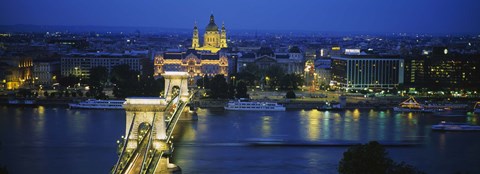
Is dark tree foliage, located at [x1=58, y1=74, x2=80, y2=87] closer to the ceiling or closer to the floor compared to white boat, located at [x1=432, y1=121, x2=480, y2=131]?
closer to the ceiling

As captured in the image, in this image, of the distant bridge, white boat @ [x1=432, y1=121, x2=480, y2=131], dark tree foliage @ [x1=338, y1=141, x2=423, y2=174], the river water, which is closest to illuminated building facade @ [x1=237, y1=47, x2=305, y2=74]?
the river water

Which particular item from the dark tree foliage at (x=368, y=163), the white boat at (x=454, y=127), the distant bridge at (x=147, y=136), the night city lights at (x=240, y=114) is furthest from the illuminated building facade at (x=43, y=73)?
the dark tree foliage at (x=368, y=163)

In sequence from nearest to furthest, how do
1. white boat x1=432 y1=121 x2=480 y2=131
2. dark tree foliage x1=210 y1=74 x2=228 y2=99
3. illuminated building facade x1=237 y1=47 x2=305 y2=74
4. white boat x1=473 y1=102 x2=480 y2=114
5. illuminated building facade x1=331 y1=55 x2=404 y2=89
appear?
white boat x1=432 y1=121 x2=480 y2=131 → white boat x1=473 y1=102 x2=480 y2=114 → dark tree foliage x1=210 y1=74 x2=228 y2=99 → illuminated building facade x1=331 y1=55 x2=404 y2=89 → illuminated building facade x1=237 y1=47 x2=305 y2=74

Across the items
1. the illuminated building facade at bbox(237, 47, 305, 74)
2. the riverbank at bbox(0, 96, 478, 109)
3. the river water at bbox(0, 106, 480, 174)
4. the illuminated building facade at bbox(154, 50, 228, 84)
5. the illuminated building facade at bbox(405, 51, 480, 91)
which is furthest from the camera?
the illuminated building facade at bbox(237, 47, 305, 74)

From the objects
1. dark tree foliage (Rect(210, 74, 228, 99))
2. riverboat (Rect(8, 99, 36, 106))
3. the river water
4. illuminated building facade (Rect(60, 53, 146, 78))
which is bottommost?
the river water

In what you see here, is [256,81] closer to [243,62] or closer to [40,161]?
[243,62]

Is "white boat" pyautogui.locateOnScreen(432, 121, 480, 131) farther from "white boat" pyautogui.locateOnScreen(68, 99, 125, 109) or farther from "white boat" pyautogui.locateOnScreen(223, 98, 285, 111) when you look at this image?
"white boat" pyautogui.locateOnScreen(68, 99, 125, 109)

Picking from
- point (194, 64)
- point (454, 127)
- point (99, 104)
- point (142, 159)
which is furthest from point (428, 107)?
point (142, 159)
